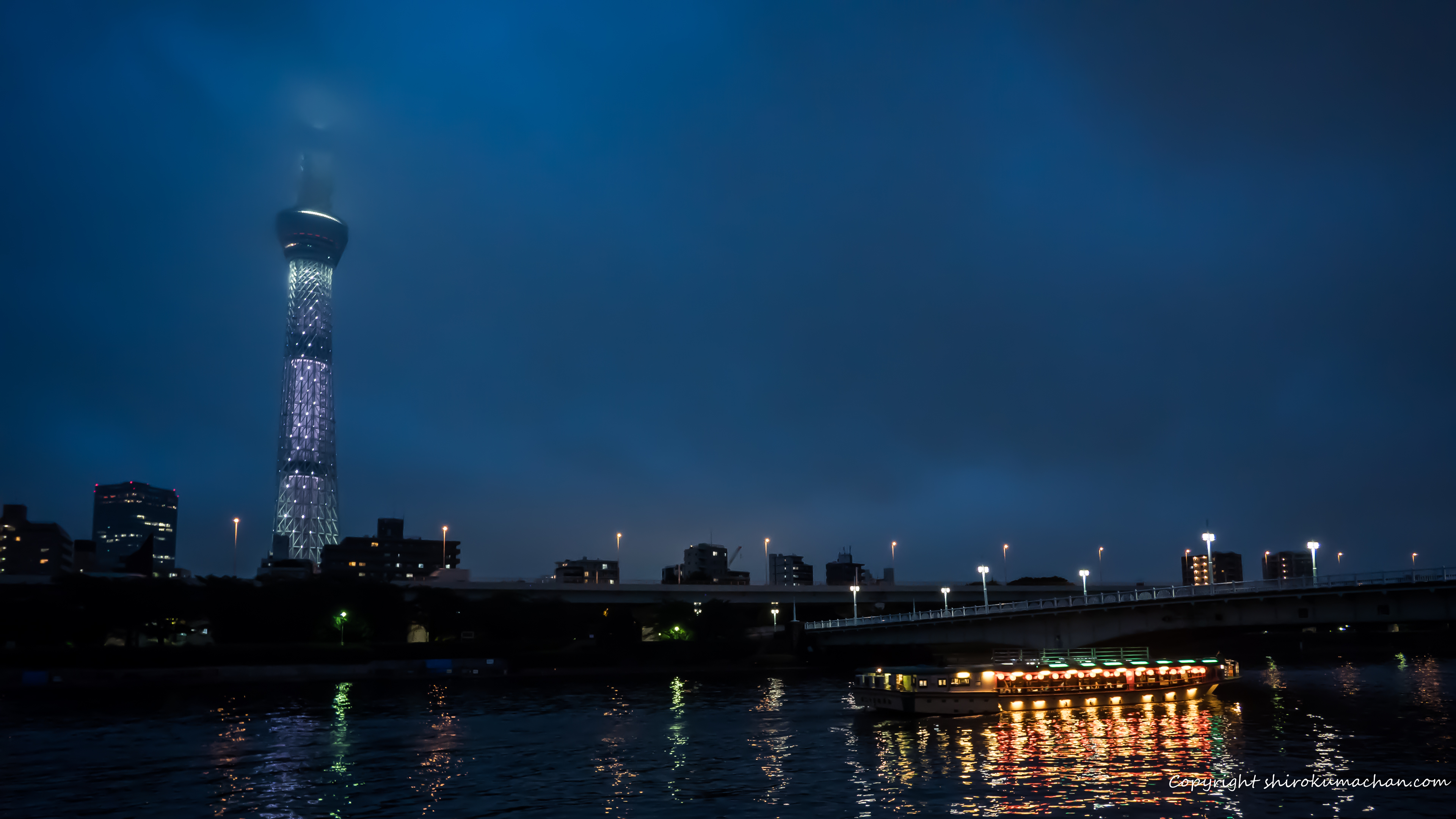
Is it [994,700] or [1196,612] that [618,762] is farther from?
[1196,612]

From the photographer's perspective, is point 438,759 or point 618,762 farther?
point 438,759

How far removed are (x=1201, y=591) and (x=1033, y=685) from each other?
28046mm

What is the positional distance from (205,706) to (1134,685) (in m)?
80.7

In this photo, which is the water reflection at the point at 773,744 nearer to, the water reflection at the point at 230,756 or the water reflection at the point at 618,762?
the water reflection at the point at 618,762

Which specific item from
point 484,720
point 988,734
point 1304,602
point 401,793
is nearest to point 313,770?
point 401,793

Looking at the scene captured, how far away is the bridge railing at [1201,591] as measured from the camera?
85688 millimetres

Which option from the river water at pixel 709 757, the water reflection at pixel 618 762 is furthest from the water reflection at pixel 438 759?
the water reflection at pixel 618 762

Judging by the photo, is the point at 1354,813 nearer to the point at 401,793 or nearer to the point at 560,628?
the point at 401,793

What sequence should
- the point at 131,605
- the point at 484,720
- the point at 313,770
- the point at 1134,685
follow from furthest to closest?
1. the point at 131,605
2. the point at 1134,685
3. the point at 484,720
4. the point at 313,770

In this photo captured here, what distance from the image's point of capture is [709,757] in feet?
194

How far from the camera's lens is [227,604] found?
13788 cm

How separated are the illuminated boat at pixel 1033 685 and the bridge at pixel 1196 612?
23.6ft

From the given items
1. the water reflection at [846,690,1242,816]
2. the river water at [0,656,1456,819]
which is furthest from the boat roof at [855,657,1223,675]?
Answer: the water reflection at [846,690,1242,816]

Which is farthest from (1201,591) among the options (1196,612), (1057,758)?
(1057,758)
